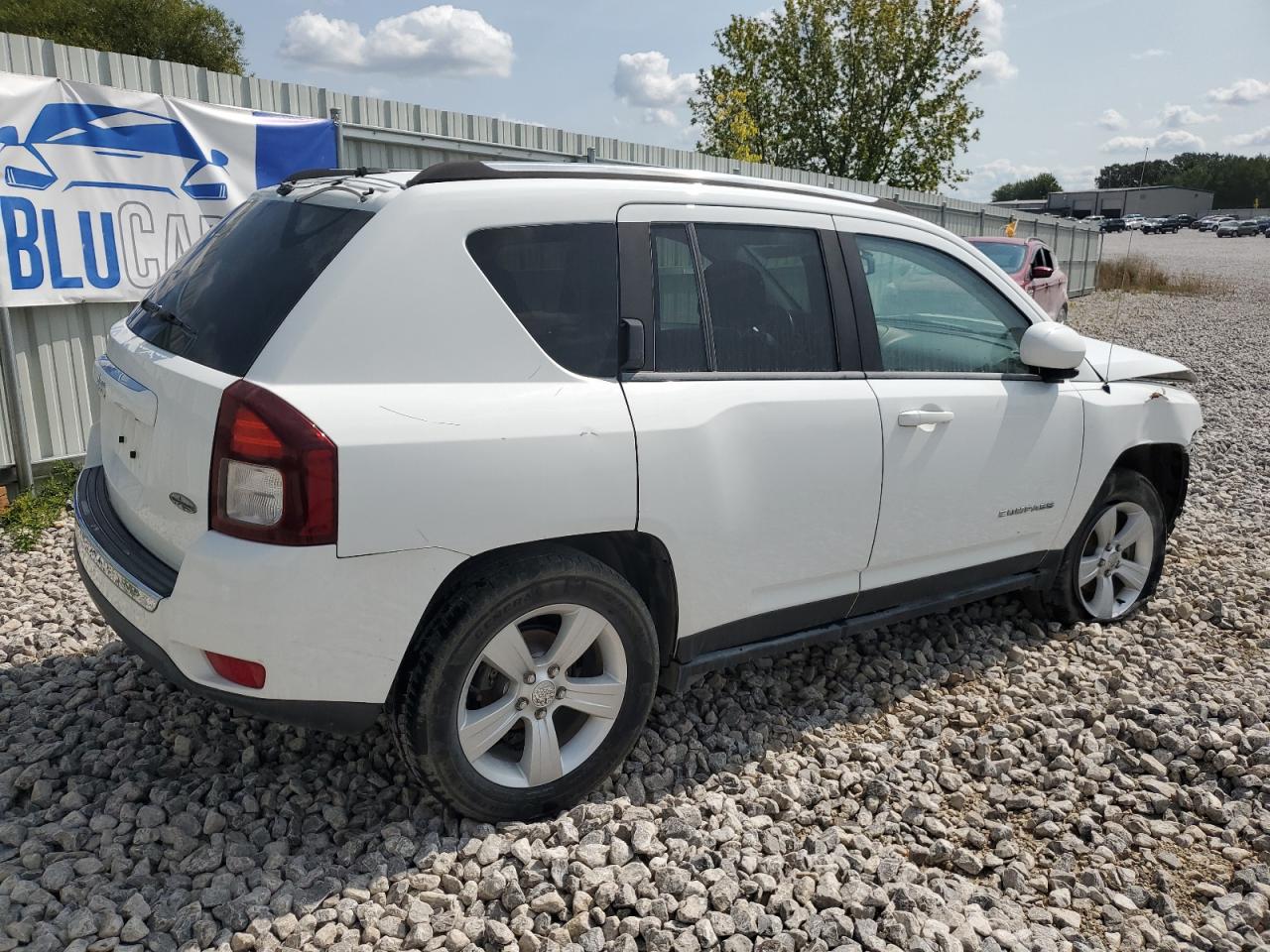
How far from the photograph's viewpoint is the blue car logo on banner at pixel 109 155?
536 cm

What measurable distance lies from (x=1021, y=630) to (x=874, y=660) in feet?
2.92

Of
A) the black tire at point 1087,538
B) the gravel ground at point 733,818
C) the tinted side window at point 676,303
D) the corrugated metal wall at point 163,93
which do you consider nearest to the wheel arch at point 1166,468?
the black tire at point 1087,538

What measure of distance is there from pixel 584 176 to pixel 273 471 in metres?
1.34

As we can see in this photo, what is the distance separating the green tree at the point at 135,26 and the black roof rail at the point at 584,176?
115 ft

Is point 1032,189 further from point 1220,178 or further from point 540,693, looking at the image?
point 540,693

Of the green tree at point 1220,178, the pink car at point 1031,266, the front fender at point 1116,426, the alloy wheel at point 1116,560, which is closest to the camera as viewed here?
the front fender at point 1116,426

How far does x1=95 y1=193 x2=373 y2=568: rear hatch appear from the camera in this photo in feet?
8.28

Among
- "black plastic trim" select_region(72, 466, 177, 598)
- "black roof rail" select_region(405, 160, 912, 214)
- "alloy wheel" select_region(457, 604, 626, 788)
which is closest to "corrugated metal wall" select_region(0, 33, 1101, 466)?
"black plastic trim" select_region(72, 466, 177, 598)

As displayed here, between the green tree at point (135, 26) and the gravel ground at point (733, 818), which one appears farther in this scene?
the green tree at point (135, 26)

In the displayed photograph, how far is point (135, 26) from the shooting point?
34125 millimetres

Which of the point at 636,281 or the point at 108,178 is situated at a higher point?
the point at 108,178

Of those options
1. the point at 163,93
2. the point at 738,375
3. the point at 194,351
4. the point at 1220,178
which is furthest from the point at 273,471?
the point at 1220,178

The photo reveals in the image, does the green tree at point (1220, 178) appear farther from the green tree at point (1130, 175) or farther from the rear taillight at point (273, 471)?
the rear taillight at point (273, 471)

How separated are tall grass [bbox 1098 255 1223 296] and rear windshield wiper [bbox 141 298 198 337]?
94.3ft
